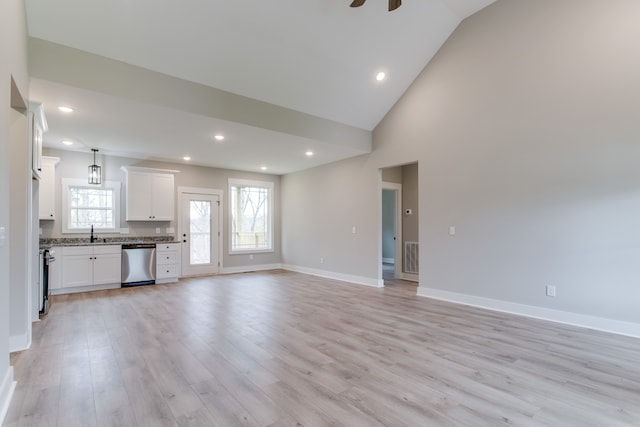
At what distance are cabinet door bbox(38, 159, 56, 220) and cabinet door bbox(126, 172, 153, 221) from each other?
3.86 ft

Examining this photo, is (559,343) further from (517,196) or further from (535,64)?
(535,64)

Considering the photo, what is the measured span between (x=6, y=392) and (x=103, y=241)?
15.4 ft

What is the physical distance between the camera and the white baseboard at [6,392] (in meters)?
1.93

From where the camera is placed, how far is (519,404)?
2064mm

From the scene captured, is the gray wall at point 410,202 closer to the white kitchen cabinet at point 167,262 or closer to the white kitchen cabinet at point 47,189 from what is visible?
the white kitchen cabinet at point 167,262

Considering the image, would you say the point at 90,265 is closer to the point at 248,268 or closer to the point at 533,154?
the point at 248,268

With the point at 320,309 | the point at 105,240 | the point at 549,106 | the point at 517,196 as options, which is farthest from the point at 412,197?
the point at 105,240

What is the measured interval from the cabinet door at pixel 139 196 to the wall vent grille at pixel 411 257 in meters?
5.62

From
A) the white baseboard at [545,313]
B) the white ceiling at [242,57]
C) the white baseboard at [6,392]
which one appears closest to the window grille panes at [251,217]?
the white ceiling at [242,57]

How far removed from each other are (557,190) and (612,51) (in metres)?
1.62

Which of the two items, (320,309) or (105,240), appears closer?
(320,309)

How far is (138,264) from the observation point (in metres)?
6.22

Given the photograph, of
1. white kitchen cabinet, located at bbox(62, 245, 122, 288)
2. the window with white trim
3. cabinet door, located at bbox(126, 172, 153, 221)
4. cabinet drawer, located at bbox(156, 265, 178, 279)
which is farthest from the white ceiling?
cabinet drawer, located at bbox(156, 265, 178, 279)

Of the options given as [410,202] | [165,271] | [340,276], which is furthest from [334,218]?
[165,271]
